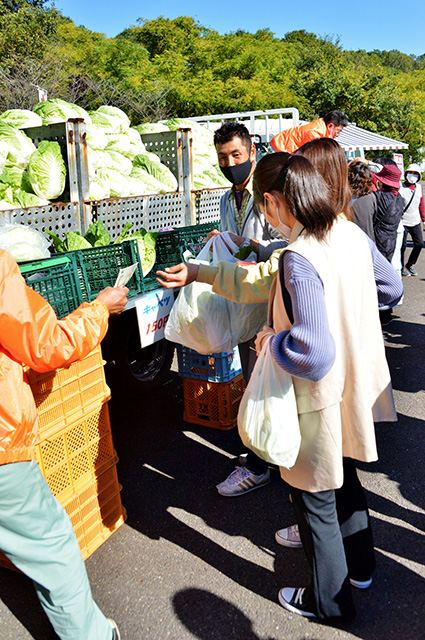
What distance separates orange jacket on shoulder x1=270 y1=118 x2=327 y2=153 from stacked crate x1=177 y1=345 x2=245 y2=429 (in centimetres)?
221

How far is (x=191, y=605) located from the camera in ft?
7.57

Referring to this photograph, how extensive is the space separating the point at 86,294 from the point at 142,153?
287 centimetres

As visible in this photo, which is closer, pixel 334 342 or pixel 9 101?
pixel 334 342

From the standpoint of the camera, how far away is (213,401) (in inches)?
151

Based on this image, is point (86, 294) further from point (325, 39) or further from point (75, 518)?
point (325, 39)

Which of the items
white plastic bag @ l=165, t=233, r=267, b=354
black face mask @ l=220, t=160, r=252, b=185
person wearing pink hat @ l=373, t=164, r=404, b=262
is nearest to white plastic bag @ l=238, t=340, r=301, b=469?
white plastic bag @ l=165, t=233, r=267, b=354

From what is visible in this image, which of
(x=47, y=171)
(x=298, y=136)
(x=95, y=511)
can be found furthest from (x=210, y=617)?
(x=298, y=136)

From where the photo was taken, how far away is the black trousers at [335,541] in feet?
6.39

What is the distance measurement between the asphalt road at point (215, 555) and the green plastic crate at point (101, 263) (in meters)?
1.27

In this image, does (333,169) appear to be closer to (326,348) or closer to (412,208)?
(326,348)

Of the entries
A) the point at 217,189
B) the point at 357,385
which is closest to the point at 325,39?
the point at 217,189

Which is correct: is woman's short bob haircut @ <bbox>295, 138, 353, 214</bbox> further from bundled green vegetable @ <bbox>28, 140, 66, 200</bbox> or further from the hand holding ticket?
bundled green vegetable @ <bbox>28, 140, 66, 200</bbox>

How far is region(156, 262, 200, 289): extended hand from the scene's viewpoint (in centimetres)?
241

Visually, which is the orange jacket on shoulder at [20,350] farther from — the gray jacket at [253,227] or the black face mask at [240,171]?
the black face mask at [240,171]
